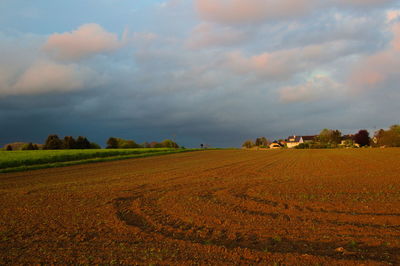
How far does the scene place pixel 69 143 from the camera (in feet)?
307

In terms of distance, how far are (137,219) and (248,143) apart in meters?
162

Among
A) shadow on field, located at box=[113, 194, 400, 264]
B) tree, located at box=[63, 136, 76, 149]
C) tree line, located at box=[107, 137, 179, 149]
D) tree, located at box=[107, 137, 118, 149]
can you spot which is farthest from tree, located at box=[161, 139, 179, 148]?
shadow on field, located at box=[113, 194, 400, 264]

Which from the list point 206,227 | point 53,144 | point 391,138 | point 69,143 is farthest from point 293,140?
point 206,227

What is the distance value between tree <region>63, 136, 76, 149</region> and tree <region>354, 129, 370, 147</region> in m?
123

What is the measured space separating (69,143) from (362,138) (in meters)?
126

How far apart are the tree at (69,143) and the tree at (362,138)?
404 ft

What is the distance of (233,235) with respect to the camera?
7746mm

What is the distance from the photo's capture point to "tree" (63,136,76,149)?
307 ft

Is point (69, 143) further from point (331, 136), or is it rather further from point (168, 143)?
point (331, 136)

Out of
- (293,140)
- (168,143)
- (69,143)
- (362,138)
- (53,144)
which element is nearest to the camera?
(69,143)

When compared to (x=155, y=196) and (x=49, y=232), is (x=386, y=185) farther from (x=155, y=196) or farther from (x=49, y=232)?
(x=49, y=232)

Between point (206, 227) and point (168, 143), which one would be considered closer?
point (206, 227)

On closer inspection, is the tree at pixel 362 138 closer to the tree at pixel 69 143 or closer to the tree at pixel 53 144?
the tree at pixel 69 143

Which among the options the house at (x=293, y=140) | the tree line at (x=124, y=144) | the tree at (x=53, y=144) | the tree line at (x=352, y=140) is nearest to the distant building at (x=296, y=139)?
the house at (x=293, y=140)
